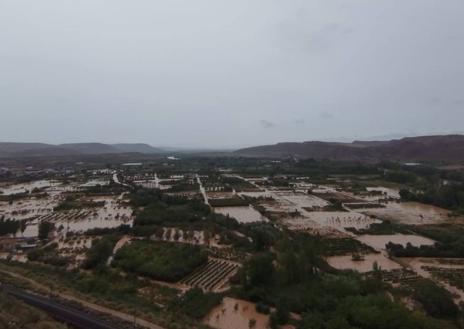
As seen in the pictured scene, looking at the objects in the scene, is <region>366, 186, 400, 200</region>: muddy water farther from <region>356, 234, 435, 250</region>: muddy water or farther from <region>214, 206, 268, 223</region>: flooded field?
<region>356, 234, 435, 250</region>: muddy water

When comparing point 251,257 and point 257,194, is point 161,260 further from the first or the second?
point 257,194

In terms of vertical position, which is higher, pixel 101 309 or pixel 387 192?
pixel 387 192

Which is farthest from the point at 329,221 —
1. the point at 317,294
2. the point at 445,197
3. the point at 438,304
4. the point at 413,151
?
the point at 413,151

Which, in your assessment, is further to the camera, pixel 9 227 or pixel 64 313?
pixel 9 227

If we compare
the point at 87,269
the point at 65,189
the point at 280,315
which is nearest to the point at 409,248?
the point at 280,315

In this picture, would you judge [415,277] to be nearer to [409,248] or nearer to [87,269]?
[409,248]

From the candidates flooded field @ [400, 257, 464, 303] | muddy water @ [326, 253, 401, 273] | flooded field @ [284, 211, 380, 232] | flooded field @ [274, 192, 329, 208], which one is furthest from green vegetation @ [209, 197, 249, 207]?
flooded field @ [400, 257, 464, 303]
